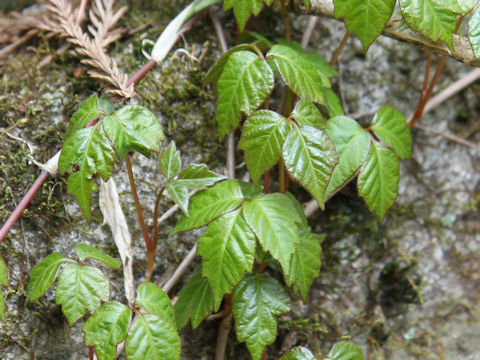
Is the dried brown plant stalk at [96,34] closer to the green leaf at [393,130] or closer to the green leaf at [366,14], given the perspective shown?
the green leaf at [366,14]

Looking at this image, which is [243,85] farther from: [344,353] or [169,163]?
[344,353]

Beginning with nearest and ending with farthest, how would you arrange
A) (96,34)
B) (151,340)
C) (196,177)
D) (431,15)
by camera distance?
(151,340) < (431,15) < (196,177) < (96,34)

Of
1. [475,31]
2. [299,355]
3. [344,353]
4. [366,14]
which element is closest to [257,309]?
[299,355]

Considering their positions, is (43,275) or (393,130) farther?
(393,130)

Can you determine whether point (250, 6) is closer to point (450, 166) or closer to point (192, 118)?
point (192, 118)

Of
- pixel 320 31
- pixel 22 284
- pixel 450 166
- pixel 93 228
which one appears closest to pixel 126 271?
pixel 93 228
